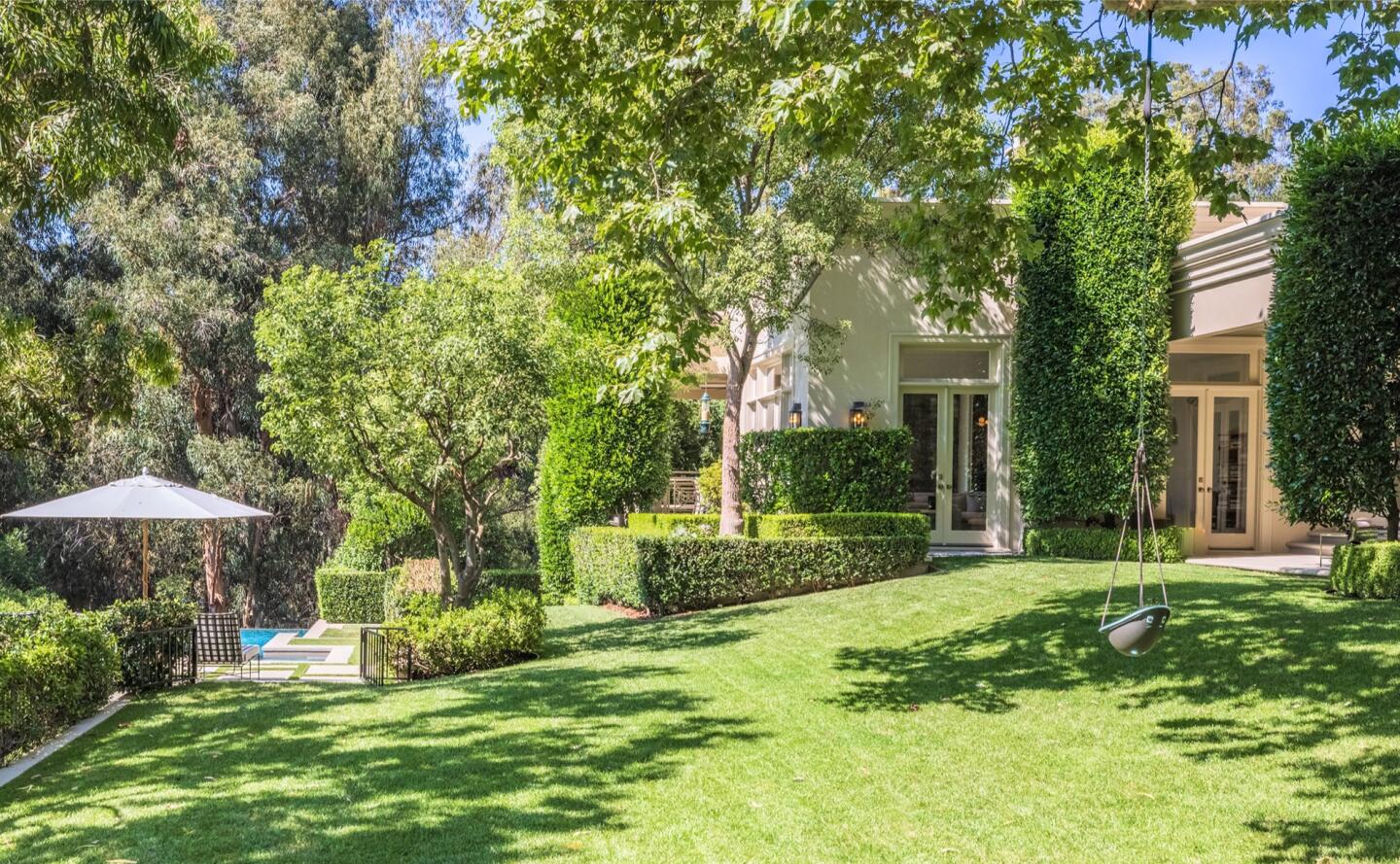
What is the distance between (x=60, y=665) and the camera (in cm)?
831

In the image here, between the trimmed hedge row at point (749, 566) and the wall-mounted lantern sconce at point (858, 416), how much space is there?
268 centimetres

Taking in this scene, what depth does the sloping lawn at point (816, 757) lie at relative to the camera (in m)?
5.18

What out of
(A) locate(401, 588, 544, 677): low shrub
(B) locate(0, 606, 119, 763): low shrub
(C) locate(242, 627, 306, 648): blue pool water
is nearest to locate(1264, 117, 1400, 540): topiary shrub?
(A) locate(401, 588, 544, 677): low shrub

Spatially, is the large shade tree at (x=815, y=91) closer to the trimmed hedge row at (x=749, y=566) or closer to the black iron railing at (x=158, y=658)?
the trimmed hedge row at (x=749, y=566)

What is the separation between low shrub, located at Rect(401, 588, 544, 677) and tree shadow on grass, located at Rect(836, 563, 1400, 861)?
351 cm

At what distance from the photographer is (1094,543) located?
15.1m

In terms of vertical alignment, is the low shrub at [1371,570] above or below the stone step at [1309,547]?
above

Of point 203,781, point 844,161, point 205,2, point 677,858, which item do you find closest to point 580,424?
point 844,161

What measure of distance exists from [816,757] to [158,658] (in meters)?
7.53

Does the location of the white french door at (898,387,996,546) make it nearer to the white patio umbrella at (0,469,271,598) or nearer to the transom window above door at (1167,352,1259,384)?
the transom window above door at (1167,352,1259,384)

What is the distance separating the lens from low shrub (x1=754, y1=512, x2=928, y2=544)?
14.6 metres

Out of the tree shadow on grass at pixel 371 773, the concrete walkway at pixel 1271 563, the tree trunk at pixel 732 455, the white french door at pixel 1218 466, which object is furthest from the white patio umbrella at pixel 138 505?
the white french door at pixel 1218 466

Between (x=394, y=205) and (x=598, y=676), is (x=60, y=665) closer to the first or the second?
(x=598, y=676)

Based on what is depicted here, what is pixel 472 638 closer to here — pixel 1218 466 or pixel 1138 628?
pixel 1138 628
